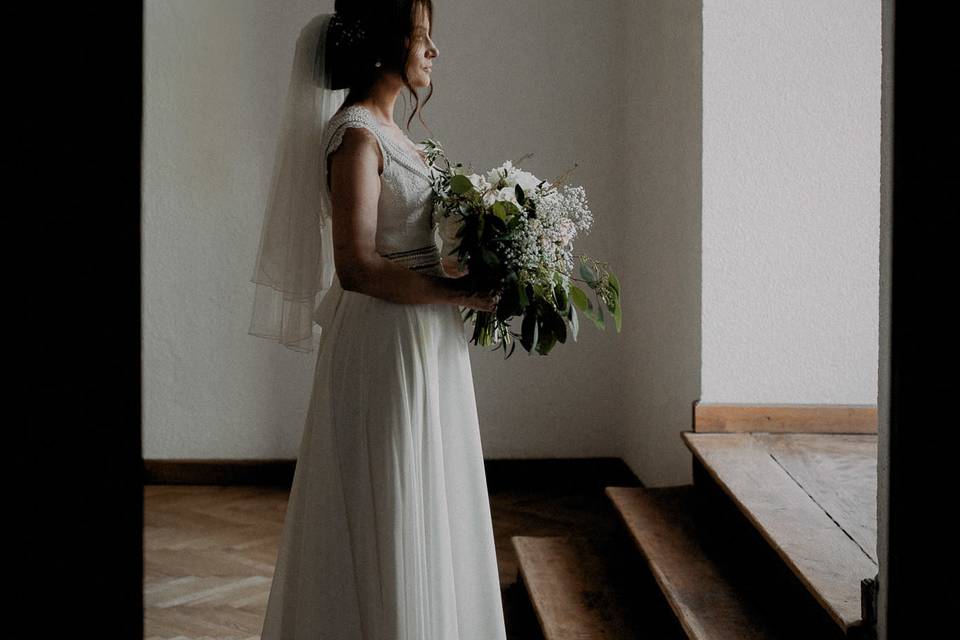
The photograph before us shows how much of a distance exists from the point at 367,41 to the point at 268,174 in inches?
103

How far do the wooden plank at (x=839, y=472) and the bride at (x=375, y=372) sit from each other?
2.94 ft

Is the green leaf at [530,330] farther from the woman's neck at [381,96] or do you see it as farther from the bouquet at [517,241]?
the woman's neck at [381,96]

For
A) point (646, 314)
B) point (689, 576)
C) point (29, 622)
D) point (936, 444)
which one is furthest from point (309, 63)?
point (646, 314)

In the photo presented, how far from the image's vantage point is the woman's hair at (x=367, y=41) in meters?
2.29

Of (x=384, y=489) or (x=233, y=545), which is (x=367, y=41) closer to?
(x=384, y=489)

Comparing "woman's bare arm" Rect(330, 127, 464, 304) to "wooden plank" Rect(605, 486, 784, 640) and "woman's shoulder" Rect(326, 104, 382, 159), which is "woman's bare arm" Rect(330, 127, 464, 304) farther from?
"wooden plank" Rect(605, 486, 784, 640)

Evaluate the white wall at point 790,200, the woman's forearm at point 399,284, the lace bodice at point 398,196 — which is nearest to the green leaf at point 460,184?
the lace bodice at point 398,196

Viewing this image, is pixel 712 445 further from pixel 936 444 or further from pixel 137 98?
pixel 137 98

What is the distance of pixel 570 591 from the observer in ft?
9.84

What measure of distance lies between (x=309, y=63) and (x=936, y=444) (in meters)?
1.81

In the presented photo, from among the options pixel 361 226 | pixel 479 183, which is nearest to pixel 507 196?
pixel 479 183

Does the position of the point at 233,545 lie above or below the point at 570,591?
below

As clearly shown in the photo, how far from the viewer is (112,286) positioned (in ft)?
2.06

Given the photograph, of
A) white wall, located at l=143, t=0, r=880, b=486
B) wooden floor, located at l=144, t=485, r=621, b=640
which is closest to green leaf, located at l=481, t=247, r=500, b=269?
wooden floor, located at l=144, t=485, r=621, b=640
